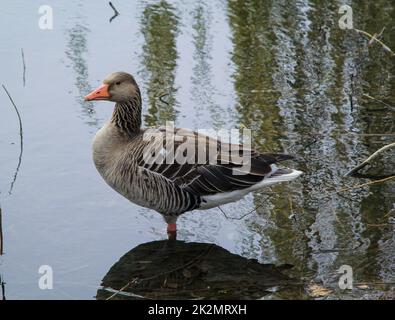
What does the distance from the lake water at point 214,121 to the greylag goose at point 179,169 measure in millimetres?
398

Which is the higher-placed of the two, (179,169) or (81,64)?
(81,64)

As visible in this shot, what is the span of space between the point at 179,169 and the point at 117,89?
0.98 meters

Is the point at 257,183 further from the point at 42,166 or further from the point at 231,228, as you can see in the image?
the point at 42,166

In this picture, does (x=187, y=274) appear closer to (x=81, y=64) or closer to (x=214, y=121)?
(x=214, y=121)

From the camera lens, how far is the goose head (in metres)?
7.33

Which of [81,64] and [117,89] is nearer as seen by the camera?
[117,89]

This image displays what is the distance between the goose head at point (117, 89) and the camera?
289 inches

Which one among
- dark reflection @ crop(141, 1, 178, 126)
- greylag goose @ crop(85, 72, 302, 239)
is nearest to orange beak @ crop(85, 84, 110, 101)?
greylag goose @ crop(85, 72, 302, 239)

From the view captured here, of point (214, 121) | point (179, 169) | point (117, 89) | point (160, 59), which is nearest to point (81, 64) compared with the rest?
point (160, 59)

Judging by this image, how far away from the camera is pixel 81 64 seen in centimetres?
1074

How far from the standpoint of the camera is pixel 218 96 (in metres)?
10.1

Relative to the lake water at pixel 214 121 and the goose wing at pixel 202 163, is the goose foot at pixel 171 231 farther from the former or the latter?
the goose wing at pixel 202 163

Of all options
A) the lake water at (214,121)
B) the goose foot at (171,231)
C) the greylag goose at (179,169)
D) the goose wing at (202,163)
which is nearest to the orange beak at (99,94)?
the greylag goose at (179,169)

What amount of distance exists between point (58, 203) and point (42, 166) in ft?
2.56
